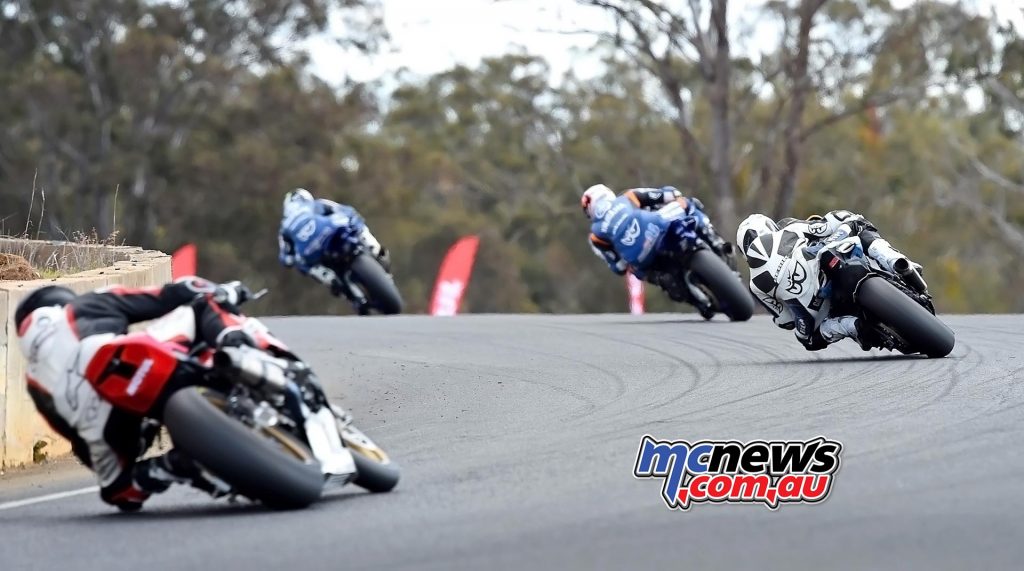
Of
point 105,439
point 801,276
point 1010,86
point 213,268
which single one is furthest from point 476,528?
point 1010,86

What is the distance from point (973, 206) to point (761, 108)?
669 centimetres

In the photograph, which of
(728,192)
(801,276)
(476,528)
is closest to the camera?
(476,528)

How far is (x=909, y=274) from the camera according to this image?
11.3 metres

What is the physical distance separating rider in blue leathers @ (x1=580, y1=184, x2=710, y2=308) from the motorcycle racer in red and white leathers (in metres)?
10.2

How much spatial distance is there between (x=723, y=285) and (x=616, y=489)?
10070mm

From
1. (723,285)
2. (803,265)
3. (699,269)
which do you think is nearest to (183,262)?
(699,269)

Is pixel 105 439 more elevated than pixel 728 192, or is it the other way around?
pixel 105 439

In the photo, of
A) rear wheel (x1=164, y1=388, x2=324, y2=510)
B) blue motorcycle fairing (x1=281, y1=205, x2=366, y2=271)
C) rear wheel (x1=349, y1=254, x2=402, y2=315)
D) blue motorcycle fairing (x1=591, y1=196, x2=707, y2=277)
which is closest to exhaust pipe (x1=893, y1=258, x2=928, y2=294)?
blue motorcycle fairing (x1=591, y1=196, x2=707, y2=277)

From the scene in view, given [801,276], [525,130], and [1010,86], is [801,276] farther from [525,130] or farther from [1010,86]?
[525,130]

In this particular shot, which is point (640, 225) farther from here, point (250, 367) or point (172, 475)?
point (250, 367)

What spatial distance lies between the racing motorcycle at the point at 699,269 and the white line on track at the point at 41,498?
941 centimetres

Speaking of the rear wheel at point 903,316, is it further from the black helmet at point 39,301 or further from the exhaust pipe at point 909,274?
the black helmet at point 39,301

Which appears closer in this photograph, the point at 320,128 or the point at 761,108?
the point at 320,128

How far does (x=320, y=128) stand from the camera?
4216 centimetres
